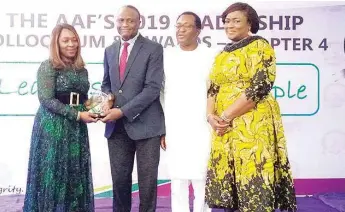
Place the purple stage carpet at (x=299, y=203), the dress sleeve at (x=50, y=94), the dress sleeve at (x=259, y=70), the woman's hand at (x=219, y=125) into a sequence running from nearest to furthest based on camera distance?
the dress sleeve at (x=259, y=70), the woman's hand at (x=219, y=125), the dress sleeve at (x=50, y=94), the purple stage carpet at (x=299, y=203)

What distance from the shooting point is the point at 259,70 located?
10.9 ft

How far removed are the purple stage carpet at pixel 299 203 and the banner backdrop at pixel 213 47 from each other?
7cm

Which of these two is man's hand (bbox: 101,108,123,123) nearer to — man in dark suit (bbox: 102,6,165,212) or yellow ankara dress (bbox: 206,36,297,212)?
man in dark suit (bbox: 102,6,165,212)

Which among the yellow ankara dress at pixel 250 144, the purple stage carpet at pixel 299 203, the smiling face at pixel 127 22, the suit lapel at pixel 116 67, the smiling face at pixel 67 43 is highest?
the smiling face at pixel 127 22

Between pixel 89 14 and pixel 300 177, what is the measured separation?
238 centimetres

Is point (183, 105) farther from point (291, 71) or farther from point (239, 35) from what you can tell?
point (291, 71)

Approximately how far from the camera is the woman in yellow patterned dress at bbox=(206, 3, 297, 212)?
10.9 ft

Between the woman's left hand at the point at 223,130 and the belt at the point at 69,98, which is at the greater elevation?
the belt at the point at 69,98

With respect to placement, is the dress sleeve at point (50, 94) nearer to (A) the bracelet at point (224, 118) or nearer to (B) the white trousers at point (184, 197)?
(B) the white trousers at point (184, 197)

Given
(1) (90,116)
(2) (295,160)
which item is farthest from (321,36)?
(1) (90,116)

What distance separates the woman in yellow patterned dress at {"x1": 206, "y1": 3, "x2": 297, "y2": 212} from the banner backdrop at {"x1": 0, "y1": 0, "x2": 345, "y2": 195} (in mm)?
1484

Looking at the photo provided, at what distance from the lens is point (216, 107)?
357 centimetres

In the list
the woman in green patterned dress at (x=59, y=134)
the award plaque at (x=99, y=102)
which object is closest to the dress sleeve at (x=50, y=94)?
the woman in green patterned dress at (x=59, y=134)

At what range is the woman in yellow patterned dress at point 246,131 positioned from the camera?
10.9 ft
